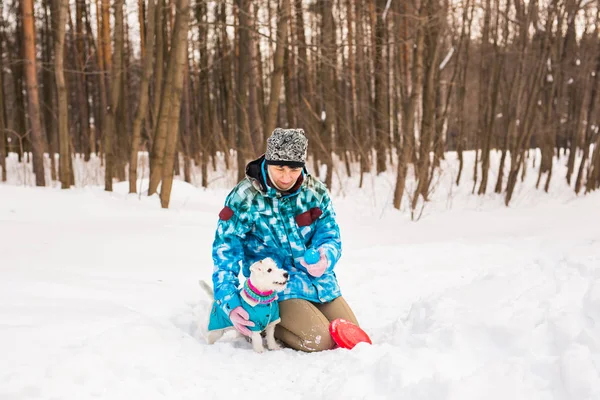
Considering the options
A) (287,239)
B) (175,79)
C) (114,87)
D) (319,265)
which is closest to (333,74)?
(114,87)

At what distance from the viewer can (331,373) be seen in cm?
288

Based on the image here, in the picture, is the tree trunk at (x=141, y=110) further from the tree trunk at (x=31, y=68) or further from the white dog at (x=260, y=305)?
the white dog at (x=260, y=305)

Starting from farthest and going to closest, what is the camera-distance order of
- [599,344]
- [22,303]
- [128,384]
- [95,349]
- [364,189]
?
[364,189]
[22,303]
[95,349]
[128,384]
[599,344]

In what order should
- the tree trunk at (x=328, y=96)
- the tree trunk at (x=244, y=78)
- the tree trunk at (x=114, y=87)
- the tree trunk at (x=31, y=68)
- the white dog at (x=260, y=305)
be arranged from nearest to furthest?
the white dog at (x=260, y=305) → the tree trunk at (x=31, y=68) → the tree trunk at (x=114, y=87) → the tree trunk at (x=244, y=78) → the tree trunk at (x=328, y=96)

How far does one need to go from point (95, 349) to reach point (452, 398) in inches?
71.0

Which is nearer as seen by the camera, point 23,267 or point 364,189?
point 23,267

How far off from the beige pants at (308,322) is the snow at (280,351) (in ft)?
0.39

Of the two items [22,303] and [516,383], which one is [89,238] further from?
[516,383]

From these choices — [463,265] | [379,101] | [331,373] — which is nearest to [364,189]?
[379,101]

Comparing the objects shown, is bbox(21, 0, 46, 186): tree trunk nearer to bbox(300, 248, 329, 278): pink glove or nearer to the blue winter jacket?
the blue winter jacket

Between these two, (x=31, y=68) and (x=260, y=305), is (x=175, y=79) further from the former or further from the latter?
(x=260, y=305)

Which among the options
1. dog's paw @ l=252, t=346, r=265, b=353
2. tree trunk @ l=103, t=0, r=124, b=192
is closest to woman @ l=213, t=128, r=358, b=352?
dog's paw @ l=252, t=346, r=265, b=353

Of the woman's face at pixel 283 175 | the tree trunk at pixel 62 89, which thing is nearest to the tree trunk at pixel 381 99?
the tree trunk at pixel 62 89

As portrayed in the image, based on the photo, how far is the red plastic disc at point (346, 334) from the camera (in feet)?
10.9
